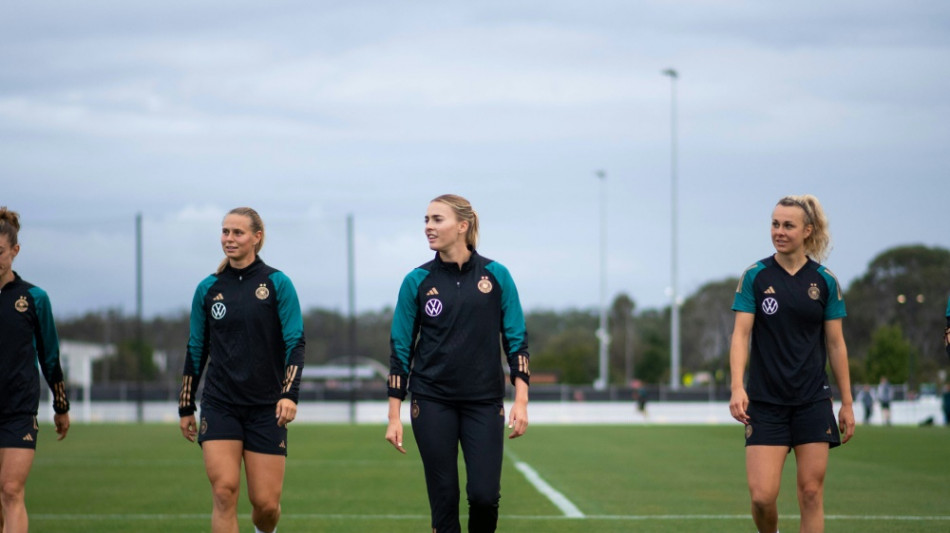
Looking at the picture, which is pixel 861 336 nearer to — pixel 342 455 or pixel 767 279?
pixel 342 455

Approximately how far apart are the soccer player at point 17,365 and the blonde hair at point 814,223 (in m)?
4.71

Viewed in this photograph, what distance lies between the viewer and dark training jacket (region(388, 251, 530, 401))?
22.6ft

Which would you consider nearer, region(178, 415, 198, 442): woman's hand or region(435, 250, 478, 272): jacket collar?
region(435, 250, 478, 272): jacket collar

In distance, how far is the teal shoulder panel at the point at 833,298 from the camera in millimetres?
7453

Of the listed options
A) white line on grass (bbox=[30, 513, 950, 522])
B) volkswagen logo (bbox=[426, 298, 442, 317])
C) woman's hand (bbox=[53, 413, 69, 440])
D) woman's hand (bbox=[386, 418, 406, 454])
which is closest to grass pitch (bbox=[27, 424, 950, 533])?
white line on grass (bbox=[30, 513, 950, 522])

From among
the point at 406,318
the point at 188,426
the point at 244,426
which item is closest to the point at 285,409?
the point at 244,426

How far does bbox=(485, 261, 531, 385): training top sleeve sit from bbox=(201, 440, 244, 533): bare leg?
1.79 m

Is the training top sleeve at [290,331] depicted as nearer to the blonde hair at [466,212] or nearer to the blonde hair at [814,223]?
the blonde hair at [466,212]

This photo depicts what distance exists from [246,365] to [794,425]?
330 cm

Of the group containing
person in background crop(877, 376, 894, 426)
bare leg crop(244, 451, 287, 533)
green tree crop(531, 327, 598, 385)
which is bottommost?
green tree crop(531, 327, 598, 385)

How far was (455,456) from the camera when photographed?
6.94 meters

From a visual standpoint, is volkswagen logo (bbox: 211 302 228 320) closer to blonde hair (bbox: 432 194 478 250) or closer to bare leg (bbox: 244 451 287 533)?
bare leg (bbox: 244 451 287 533)

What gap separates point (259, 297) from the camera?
7613 mm

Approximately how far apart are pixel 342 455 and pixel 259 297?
16780 millimetres
